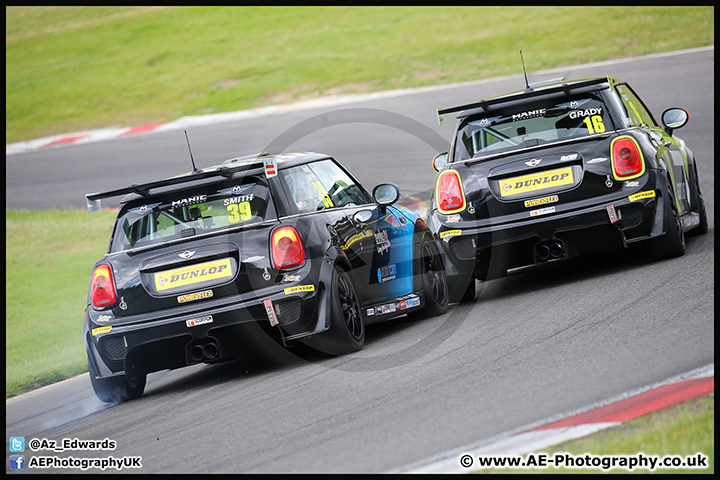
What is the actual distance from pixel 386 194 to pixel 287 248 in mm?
1452

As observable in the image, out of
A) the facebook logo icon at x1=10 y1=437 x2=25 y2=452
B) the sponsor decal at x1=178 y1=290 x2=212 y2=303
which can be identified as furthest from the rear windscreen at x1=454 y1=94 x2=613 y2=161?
the facebook logo icon at x1=10 y1=437 x2=25 y2=452

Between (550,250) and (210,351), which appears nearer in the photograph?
(210,351)

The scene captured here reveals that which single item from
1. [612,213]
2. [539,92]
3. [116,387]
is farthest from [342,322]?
[539,92]

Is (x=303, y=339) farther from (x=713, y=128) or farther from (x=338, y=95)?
(x=338, y=95)

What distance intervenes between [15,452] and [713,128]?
12661mm

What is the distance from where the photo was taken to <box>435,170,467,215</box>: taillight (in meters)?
7.36

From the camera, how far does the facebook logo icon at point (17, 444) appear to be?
571 cm

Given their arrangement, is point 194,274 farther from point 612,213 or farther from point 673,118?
point 673,118

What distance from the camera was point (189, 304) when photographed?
19.8 feet

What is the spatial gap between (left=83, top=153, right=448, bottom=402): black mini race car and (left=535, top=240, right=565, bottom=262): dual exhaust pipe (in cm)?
144

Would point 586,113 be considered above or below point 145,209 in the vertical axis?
above

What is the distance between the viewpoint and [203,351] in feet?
19.8

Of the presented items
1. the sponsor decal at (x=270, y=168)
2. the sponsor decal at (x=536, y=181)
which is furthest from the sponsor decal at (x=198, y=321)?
the sponsor decal at (x=536, y=181)
